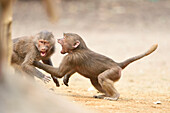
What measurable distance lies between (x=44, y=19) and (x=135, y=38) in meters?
6.49

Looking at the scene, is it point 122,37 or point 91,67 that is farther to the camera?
point 122,37

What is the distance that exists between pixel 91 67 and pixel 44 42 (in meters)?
1.27

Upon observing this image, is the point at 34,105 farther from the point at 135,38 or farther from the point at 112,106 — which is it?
the point at 135,38

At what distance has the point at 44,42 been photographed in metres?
7.96

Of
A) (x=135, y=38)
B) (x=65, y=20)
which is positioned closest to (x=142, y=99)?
(x=135, y=38)

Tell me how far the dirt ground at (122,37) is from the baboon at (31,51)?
828 millimetres

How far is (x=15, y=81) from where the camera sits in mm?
3180

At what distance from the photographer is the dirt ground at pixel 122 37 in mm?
7387

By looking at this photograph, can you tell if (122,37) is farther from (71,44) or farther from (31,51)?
(71,44)

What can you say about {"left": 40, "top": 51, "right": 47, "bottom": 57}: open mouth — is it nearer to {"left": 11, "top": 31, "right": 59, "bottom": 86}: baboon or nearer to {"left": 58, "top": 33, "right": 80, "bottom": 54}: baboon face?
{"left": 11, "top": 31, "right": 59, "bottom": 86}: baboon

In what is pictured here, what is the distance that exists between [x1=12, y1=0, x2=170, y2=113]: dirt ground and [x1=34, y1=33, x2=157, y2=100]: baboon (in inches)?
14.3

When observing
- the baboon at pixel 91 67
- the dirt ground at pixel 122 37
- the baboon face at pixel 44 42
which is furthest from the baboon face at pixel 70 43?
the dirt ground at pixel 122 37

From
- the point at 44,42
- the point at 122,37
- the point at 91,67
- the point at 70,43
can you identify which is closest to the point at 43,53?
the point at 44,42

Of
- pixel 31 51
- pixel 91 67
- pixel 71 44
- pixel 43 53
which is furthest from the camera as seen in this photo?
pixel 31 51
